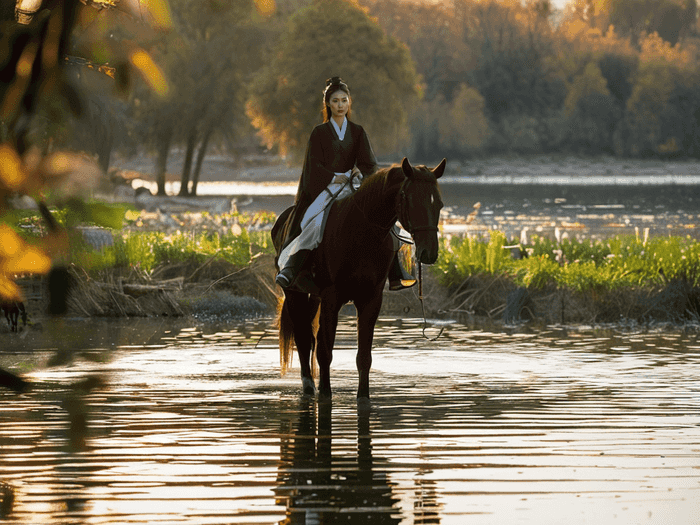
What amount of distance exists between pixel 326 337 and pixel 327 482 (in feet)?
9.84

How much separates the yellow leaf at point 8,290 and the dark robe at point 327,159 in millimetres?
7847

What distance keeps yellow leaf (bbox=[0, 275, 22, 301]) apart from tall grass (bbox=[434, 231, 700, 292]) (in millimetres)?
14340

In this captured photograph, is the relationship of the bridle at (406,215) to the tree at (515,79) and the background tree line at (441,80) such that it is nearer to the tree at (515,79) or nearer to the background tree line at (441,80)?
Result: the background tree line at (441,80)

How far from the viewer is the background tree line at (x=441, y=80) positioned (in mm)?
56594

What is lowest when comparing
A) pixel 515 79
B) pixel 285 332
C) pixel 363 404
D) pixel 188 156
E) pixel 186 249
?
pixel 363 404

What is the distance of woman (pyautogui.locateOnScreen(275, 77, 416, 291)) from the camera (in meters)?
9.59

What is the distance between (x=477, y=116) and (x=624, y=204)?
57.5 metres

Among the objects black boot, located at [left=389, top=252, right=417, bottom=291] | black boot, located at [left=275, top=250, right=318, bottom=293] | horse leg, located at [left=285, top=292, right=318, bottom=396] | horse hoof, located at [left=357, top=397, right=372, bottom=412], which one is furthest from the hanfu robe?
horse hoof, located at [left=357, top=397, right=372, bottom=412]

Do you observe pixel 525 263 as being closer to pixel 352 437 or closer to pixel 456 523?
pixel 352 437

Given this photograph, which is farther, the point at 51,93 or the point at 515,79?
the point at 515,79

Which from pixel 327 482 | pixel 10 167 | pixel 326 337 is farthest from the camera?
pixel 326 337

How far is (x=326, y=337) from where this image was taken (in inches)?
368

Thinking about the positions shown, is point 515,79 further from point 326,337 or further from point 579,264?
point 326,337

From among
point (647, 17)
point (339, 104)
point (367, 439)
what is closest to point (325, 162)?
point (339, 104)
